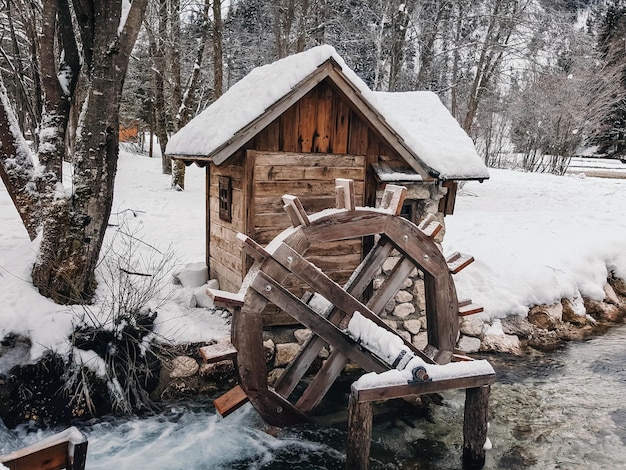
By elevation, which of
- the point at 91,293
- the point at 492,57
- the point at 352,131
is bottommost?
the point at 91,293

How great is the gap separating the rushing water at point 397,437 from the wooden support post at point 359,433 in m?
0.78

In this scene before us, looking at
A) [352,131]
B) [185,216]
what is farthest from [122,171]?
[352,131]

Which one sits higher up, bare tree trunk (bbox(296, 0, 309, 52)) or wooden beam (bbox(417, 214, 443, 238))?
bare tree trunk (bbox(296, 0, 309, 52))

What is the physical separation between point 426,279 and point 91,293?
438cm

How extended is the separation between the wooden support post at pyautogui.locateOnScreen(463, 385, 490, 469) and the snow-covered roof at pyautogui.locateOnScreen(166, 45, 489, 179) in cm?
305

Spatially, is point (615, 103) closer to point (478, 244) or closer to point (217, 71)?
point (478, 244)

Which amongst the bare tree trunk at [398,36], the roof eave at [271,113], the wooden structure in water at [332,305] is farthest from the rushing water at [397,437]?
the bare tree trunk at [398,36]

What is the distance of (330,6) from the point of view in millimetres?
14445

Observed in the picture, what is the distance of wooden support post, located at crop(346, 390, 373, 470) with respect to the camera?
4.07 meters

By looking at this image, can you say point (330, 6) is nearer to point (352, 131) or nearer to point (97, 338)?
point (352, 131)

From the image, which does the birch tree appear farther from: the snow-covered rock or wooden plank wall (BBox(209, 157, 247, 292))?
wooden plank wall (BBox(209, 157, 247, 292))

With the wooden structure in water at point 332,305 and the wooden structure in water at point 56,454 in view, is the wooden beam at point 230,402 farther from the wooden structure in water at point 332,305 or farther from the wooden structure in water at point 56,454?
the wooden structure in water at point 56,454

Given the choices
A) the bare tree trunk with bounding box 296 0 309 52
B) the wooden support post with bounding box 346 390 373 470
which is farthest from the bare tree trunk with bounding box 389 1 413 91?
the wooden support post with bounding box 346 390 373 470

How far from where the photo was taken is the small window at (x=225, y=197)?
6.64 metres
